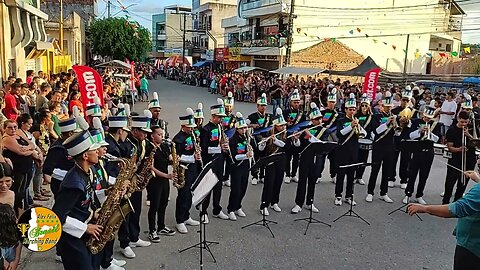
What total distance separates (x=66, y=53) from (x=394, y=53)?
30.1 metres

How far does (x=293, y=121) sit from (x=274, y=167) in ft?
6.77

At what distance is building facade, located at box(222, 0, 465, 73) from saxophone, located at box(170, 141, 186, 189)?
102ft

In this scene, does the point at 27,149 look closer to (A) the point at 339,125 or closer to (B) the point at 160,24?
(A) the point at 339,125

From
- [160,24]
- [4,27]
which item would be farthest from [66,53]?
[160,24]

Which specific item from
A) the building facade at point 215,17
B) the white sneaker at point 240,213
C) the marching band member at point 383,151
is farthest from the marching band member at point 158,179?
the building facade at point 215,17

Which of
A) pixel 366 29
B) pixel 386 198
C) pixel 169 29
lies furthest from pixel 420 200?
pixel 169 29

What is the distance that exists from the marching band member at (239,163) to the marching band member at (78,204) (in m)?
3.99

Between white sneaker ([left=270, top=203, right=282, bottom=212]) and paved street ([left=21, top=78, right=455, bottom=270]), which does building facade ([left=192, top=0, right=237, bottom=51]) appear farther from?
paved street ([left=21, top=78, right=455, bottom=270])

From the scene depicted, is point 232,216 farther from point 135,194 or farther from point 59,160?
point 59,160

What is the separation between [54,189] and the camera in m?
6.12

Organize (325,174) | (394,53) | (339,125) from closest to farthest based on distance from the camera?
(339,125)
(325,174)
(394,53)

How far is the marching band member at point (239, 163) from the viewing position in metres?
8.02

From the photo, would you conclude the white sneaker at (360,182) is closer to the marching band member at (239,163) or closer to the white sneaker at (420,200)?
the white sneaker at (420,200)

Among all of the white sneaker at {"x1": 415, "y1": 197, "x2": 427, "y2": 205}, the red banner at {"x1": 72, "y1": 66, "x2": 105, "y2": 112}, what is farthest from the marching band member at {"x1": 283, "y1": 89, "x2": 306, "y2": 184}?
the red banner at {"x1": 72, "y1": 66, "x2": 105, "y2": 112}
